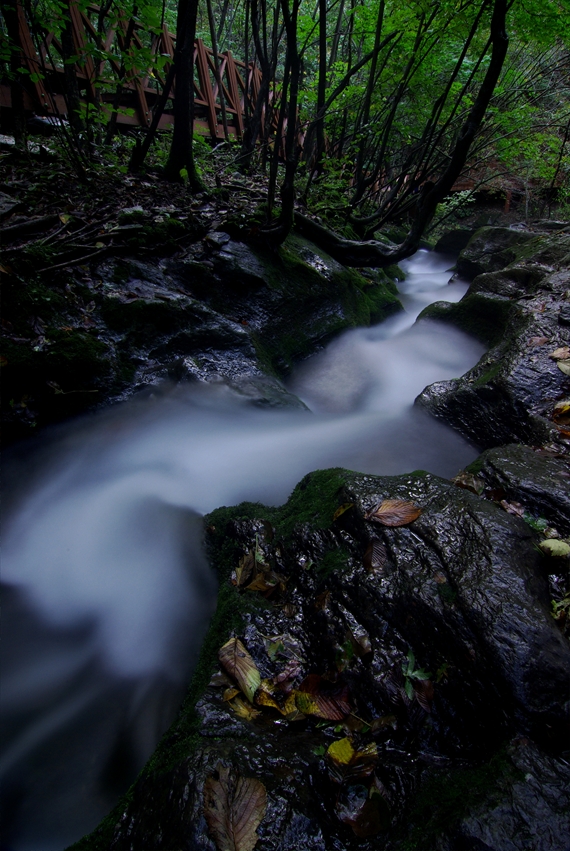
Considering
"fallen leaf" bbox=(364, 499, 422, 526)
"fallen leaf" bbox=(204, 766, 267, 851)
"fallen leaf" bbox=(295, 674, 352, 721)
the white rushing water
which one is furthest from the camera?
"fallen leaf" bbox=(364, 499, 422, 526)

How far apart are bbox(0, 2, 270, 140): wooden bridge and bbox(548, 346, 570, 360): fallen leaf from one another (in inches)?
190

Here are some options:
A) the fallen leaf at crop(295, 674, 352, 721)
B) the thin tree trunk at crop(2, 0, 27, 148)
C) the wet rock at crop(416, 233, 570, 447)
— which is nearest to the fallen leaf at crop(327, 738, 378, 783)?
the fallen leaf at crop(295, 674, 352, 721)

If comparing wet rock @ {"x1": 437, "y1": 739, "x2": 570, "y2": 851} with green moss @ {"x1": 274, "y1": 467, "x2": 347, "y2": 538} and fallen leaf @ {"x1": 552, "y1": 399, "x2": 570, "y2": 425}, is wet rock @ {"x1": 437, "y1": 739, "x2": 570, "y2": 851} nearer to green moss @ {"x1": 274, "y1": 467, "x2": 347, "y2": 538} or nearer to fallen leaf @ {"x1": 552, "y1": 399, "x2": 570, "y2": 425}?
green moss @ {"x1": 274, "y1": 467, "x2": 347, "y2": 538}

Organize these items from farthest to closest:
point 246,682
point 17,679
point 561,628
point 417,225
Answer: point 417,225, point 17,679, point 246,682, point 561,628

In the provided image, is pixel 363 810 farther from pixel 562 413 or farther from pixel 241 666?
pixel 562 413

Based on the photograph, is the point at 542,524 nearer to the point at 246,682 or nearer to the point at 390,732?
the point at 390,732

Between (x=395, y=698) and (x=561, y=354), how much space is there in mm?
3329

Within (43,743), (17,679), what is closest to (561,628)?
(43,743)

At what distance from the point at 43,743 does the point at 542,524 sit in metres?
2.80

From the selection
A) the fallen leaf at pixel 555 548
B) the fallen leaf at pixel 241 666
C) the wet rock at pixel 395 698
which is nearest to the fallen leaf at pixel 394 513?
the wet rock at pixel 395 698

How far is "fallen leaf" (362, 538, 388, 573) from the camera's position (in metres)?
2.07

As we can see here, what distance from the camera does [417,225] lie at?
569 cm

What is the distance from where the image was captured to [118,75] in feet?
18.2

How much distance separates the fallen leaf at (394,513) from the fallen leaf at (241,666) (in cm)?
91
